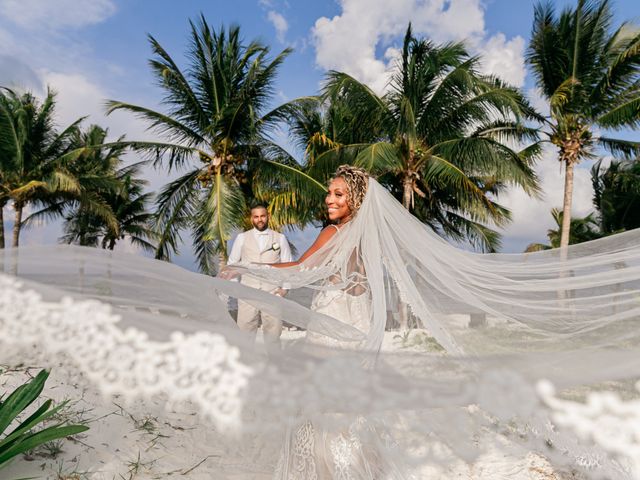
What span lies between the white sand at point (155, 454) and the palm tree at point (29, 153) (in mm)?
12714

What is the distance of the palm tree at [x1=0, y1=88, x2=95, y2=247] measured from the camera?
1495cm

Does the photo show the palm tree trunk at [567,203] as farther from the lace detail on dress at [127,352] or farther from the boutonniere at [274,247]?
the lace detail on dress at [127,352]

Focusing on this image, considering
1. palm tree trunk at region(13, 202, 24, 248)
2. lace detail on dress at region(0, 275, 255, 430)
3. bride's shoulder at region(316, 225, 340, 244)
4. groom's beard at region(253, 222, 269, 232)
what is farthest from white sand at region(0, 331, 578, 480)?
palm tree trunk at region(13, 202, 24, 248)

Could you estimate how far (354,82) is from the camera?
38.3 feet

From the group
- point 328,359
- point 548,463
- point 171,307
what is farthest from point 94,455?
point 548,463

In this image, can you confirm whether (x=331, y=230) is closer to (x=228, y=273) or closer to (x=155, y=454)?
(x=228, y=273)

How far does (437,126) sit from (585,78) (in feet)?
12.2

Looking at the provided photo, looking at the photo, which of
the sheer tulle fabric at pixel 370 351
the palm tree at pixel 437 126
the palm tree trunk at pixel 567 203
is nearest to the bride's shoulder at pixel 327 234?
the sheer tulle fabric at pixel 370 351

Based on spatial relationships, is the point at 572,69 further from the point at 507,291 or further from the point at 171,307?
the point at 171,307

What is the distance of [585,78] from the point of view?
11320 millimetres

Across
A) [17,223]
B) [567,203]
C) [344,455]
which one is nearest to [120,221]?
[17,223]

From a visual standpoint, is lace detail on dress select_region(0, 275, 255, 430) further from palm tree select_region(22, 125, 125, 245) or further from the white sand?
palm tree select_region(22, 125, 125, 245)

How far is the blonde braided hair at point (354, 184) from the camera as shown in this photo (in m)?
2.72

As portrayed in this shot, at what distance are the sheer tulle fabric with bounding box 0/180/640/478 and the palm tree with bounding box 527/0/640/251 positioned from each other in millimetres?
9576
